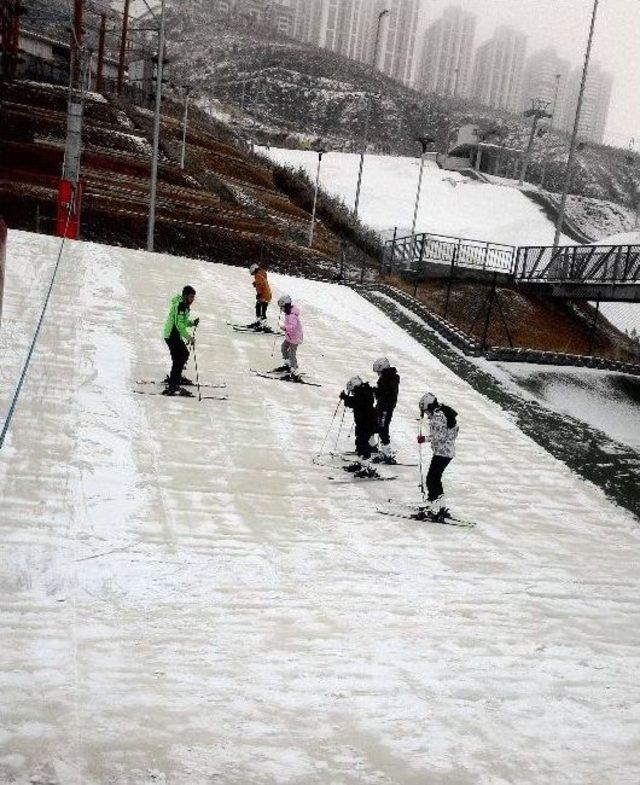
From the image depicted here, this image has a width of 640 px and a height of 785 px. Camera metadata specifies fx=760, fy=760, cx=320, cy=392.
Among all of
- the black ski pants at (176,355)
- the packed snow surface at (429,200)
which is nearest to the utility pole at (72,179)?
the black ski pants at (176,355)

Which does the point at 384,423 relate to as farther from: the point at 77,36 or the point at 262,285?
the point at 77,36

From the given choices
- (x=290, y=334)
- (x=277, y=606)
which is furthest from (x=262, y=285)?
(x=277, y=606)

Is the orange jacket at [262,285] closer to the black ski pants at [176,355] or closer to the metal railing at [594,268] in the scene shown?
the black ski pants at [176,355]

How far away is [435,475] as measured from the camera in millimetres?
10148

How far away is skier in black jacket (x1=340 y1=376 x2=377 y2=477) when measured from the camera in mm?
11422

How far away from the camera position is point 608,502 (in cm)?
1273

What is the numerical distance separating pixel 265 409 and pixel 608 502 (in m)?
6.17

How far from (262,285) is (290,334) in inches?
144

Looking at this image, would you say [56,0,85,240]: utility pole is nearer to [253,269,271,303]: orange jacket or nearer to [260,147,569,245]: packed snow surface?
[253,269,271,303]: orange jacket

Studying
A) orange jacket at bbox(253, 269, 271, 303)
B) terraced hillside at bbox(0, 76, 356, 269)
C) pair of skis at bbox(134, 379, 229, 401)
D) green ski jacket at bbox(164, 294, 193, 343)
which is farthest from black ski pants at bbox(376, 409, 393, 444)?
terraced hillside at bbox(0, 76, 356, 269)

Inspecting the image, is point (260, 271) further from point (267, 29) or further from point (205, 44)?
point (267, 29)

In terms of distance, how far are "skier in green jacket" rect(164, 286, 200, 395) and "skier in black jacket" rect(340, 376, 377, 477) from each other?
3080 mm

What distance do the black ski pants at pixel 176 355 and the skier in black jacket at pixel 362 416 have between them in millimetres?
3230

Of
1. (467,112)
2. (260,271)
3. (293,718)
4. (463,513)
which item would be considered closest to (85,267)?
(260,271)
